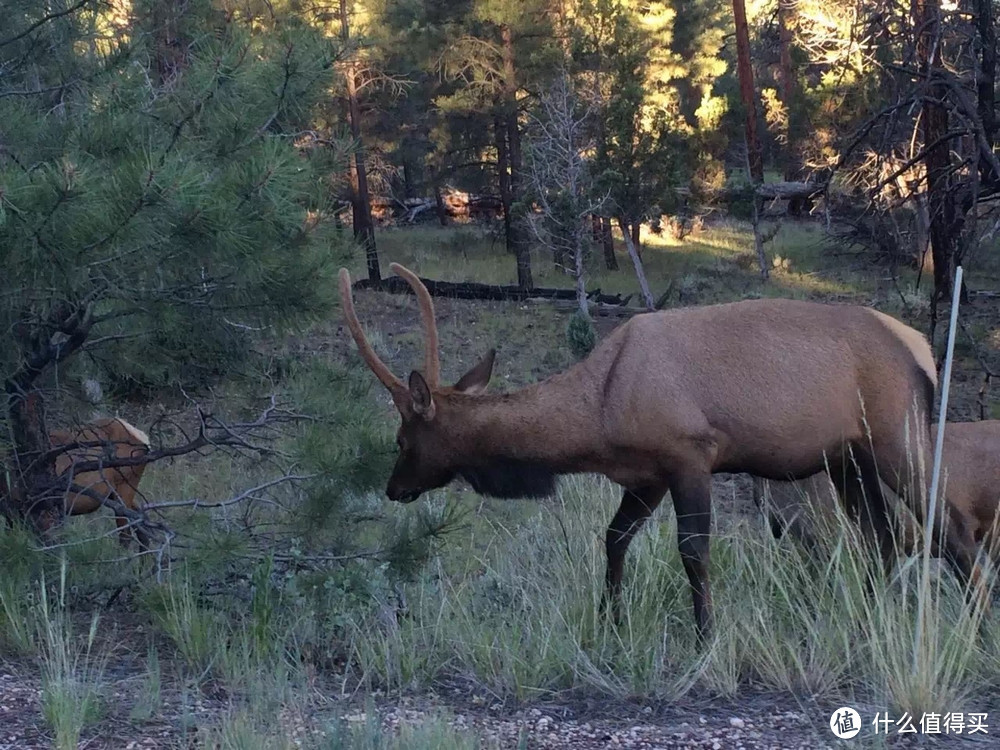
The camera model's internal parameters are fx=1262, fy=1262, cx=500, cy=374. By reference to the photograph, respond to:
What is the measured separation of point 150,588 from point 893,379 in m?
3.80

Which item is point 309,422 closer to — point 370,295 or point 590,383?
point 590,383

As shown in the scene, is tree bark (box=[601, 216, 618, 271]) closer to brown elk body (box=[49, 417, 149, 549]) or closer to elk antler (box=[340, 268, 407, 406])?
brown elk body (box=[49, 417, 149, 549])

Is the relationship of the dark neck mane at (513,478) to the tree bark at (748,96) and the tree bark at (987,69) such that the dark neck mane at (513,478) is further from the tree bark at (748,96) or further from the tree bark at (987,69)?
the tree bark at (748,96)

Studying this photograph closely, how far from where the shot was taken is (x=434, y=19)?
953 inches

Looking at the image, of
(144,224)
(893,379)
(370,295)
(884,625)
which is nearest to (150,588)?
(144,224)

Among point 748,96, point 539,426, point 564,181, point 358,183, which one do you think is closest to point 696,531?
point 539,426

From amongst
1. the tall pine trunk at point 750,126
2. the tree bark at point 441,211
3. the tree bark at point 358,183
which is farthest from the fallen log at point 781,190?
the tree bark at point 441,211

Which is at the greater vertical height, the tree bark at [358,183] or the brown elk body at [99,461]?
the tree bark at [358,183]

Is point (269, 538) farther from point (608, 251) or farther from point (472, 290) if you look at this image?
point (608, 251)

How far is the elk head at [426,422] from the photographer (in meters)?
6.43

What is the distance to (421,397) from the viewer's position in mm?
6402

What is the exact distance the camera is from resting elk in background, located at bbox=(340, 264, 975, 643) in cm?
605

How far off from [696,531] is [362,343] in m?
1.91

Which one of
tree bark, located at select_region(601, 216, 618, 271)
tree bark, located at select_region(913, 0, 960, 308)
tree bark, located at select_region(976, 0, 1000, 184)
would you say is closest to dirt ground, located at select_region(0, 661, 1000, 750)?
tree bark, located at select_region(976, 0, 1000, 184)
